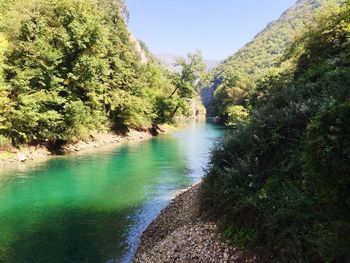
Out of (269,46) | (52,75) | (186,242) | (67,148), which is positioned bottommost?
(67,148)

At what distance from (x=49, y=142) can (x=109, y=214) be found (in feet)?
59.3

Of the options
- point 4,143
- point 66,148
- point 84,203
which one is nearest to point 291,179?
point 84,203

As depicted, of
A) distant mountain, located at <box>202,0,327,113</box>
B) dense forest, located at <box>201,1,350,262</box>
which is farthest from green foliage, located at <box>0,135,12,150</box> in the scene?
distant mountain, located at <box>202,0,327,113</box>

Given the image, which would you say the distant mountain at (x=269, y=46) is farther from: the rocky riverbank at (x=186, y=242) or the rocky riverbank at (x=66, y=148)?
the rocky riverbank at (x=186, y=242)

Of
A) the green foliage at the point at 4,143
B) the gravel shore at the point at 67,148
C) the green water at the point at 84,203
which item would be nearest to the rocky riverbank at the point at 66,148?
the gravel shore at the point at 67,148

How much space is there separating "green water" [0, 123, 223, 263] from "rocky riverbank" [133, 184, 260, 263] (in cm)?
85

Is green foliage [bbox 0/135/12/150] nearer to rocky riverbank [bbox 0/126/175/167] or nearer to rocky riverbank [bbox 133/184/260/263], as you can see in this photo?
rocky riverbank [bbox 0/126/175/167]

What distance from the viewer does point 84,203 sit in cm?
1612

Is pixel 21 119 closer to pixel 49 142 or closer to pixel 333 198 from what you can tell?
pixel 49 142

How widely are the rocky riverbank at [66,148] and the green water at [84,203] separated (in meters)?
2.02

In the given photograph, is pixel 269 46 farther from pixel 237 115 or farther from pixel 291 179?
pixel 291 179

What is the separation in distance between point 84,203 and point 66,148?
15.9 metres

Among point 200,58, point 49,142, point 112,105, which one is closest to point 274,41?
point 200,58

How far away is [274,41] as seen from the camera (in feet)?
559
